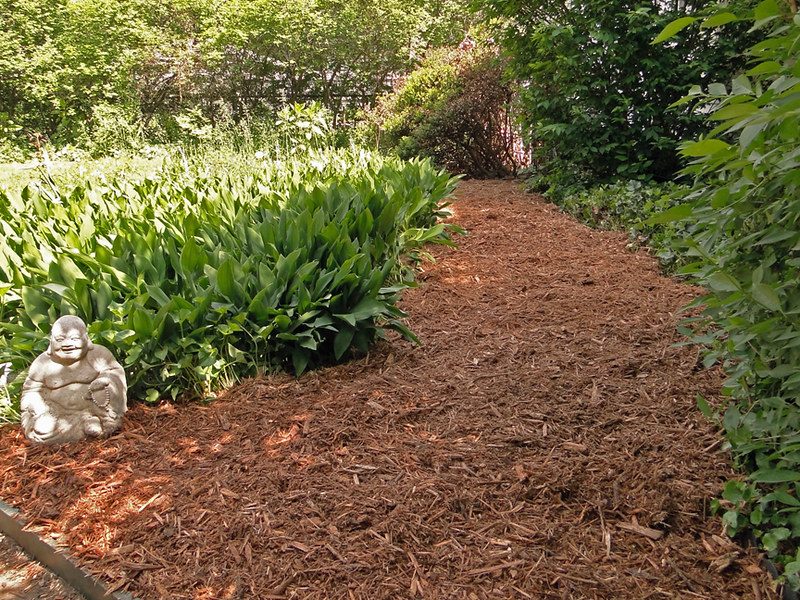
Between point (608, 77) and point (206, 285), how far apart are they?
521 centimetres

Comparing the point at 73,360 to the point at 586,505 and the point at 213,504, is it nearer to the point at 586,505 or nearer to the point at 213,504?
the point at 213,504

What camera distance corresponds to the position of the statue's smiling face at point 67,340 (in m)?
2.91

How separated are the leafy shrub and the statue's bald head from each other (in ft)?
22.4

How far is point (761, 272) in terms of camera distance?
1780 millimetres

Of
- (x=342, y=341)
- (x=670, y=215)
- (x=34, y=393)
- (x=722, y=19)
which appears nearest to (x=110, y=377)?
(x=34, y=393)

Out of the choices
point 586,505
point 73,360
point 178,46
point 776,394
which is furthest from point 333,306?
point 178,46

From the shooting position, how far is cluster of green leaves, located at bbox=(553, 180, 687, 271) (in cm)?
555

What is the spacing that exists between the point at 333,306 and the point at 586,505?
1.83 m

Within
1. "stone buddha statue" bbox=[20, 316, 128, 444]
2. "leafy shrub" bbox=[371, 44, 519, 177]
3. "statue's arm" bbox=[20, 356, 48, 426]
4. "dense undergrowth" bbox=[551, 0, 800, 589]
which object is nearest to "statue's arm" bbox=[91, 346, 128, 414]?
"stone buddha statue" bbox=[20, 316, 128, 444]

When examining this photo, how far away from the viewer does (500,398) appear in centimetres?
317

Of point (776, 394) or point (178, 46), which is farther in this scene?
point (178, 46)

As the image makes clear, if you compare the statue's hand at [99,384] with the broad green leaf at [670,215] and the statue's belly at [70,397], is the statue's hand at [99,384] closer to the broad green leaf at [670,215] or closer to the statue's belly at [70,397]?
the statue's belly at [70,397]

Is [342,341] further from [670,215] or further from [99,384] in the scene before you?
[670,215]

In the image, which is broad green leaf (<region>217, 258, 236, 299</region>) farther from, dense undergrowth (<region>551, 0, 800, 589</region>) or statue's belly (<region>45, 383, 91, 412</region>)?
dense undergrowth (<region>551, 0, 800, 589</region>)
